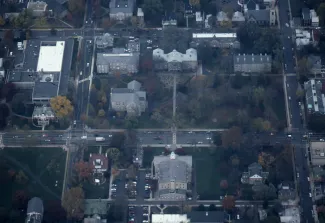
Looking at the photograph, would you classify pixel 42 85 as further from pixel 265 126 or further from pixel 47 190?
pixel 265 126

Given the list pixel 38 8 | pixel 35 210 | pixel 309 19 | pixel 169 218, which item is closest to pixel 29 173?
pixel 35 210

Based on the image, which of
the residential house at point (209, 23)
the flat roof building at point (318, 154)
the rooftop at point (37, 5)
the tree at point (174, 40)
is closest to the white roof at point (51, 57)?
the rooftop at point (37, 5)

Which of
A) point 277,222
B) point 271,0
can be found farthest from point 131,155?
point 271,0

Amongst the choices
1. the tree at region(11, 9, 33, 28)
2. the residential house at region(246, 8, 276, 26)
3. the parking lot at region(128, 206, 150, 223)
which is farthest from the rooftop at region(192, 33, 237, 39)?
the parking lot at region(128, 206, 150, 223)

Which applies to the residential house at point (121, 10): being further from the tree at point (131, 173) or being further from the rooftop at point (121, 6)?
the tree at point (131, 173)

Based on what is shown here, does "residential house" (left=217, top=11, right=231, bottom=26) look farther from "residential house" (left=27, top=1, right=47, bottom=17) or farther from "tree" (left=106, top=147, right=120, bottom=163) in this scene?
"tree" (left=106, top=147, right=120, bottom=163)

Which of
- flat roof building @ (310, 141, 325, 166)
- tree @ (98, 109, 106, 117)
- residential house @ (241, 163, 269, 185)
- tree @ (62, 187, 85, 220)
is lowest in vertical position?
tree @ (62, 187, 85, 220)
